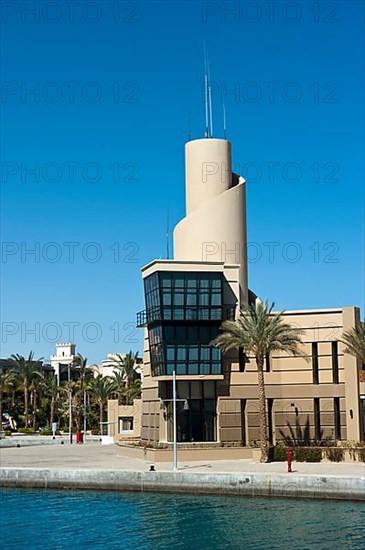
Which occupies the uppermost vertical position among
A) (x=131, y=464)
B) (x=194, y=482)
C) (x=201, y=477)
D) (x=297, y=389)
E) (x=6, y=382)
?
(x=6, y=382)

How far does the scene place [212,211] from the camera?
199ft

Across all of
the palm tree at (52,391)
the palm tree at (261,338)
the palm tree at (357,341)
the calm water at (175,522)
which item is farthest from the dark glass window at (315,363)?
the palm tree at (52,391)

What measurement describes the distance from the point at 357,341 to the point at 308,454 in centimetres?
771

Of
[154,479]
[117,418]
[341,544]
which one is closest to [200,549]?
[341,544]

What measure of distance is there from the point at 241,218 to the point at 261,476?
23.9 meters

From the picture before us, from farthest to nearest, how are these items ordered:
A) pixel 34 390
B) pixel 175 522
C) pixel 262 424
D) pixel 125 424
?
pixel 34 390
pixel 125 424
pixel 262 424
pixel 175 522

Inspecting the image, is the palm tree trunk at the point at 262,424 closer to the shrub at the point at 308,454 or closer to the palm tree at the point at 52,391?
the shrub at the point at 308,454

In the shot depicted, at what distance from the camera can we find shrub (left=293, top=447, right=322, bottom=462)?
2003 inches

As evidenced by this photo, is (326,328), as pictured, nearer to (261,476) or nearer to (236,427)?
(236,427)

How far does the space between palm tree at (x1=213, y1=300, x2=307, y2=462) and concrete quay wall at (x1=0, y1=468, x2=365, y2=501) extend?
7.80 meters

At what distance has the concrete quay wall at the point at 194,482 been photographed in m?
40.3

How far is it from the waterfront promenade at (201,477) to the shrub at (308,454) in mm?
942

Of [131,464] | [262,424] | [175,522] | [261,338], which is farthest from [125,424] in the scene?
[175,522]

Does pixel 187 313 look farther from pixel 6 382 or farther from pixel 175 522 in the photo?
pixel 6 382
